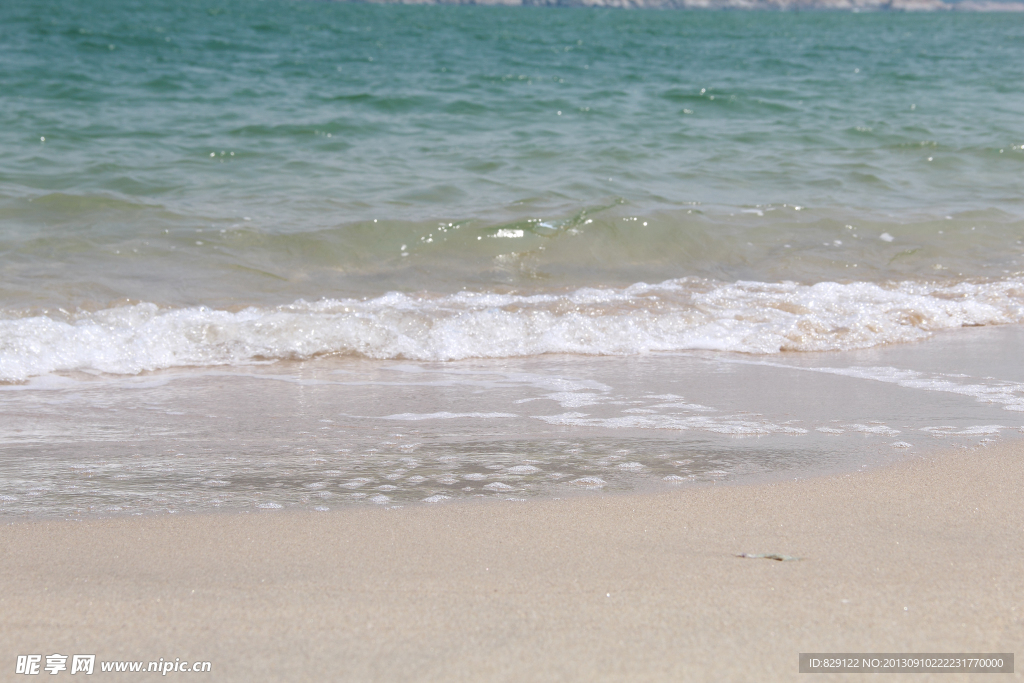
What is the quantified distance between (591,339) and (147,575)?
8.33ft

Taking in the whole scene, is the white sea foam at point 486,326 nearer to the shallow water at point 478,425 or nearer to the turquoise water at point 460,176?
the shallow water at point 478,425

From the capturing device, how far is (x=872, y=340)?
13.2 feet

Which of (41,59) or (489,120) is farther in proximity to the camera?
(41,59)

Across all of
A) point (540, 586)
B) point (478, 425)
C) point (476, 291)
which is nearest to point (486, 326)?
point (476, 291)

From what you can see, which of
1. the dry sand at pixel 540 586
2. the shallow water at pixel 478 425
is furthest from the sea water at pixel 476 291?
the dry sand at pixel 540 586

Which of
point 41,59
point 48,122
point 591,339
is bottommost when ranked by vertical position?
point 591,339

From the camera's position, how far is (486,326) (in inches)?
159

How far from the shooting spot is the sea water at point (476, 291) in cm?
252

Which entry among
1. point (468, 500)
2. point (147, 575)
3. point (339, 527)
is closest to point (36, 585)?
point (147, 575)

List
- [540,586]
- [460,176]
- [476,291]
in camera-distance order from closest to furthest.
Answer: [540,586]
[476,291]
[460,176]

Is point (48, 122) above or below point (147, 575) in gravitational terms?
above

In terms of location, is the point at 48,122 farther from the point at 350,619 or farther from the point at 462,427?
the point at 350,619

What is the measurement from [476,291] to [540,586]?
3323 mm

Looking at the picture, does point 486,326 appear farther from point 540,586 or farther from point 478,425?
point 540,586
